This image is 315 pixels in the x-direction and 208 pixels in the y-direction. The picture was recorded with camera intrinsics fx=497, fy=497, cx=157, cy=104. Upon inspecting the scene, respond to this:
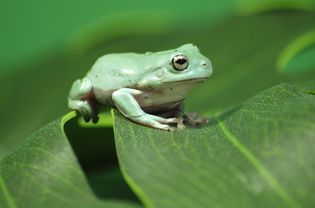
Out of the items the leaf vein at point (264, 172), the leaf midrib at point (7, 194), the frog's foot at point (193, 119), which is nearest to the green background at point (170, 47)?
the frog's foot at point (193, 119)

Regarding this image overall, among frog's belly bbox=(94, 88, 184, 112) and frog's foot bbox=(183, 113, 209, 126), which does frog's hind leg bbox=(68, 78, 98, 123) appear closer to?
frog's belly bbox=(94, 88, 184, 112)

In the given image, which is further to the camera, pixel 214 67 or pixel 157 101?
pixel 214 67

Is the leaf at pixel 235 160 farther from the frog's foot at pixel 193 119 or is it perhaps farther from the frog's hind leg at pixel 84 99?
the frog's hind leg at pixel 84 99

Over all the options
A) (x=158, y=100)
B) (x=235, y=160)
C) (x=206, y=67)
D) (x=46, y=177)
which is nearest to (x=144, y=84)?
(x=158, y=100)

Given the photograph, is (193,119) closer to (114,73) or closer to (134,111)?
(134,111)

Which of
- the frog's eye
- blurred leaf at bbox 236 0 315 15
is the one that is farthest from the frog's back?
blurred leaf at bbox 236 0 315 15

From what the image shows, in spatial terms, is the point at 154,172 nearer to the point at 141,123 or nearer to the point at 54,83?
the point at 141,123
